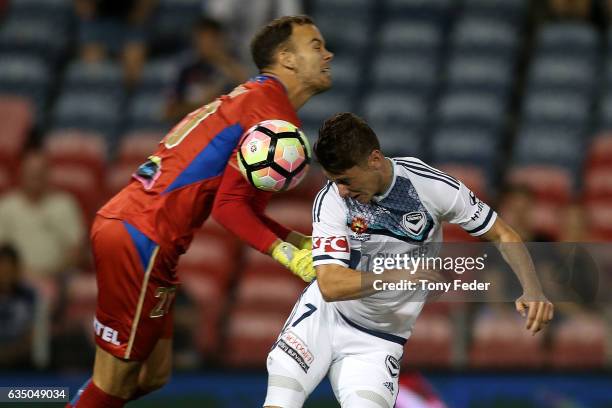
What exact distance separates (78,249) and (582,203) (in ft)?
12.7

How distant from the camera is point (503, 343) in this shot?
7.82 meters

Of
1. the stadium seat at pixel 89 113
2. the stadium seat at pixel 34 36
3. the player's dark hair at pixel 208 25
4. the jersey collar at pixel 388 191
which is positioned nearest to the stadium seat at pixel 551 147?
the player's dark hair at pixel 208 25

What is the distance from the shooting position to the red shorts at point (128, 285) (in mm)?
5785

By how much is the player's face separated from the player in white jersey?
557 mm

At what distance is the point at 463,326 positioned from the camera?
25.4 ft

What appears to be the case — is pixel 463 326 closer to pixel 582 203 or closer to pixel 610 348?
pixel 610 348

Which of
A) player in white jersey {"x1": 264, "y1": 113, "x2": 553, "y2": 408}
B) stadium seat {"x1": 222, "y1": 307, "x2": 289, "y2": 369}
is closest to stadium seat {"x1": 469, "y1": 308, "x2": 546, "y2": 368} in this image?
stadium seat {"x1": 222, "y1": 307, "x2": 289, "y2": 369}

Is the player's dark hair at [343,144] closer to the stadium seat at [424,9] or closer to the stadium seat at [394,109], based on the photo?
the stadium seat at [394,109]

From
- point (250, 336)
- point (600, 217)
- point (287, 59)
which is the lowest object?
point (250, 336)

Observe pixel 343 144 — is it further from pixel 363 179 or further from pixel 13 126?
pixel 13 126

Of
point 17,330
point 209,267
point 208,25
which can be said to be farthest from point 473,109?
point 17,330

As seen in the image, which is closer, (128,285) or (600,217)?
(128,285)

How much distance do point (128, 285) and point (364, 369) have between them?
116cm

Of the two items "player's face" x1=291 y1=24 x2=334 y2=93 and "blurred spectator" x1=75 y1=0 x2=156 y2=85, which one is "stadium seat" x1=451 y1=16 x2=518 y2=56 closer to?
"blurred spectator" x1=75 y1=0 x2=156 y2=85
